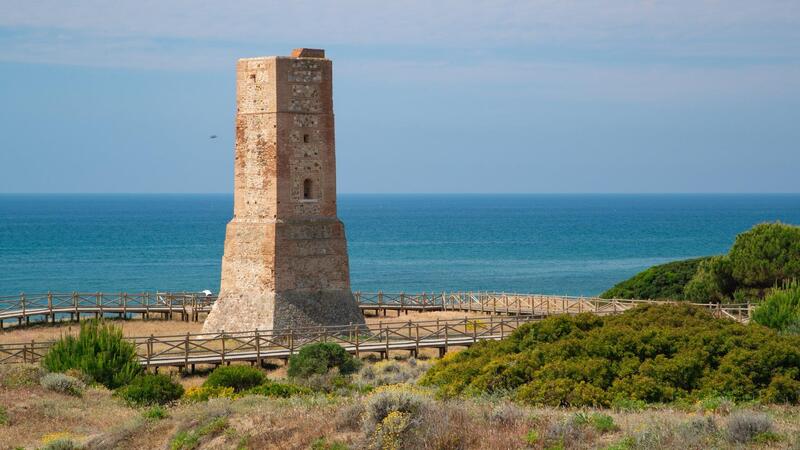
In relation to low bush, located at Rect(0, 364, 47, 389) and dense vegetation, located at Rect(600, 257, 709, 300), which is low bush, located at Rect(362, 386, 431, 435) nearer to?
low bush, located at Rect(0, 364, 47, 389)

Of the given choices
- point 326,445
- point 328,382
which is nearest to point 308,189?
point 328,382

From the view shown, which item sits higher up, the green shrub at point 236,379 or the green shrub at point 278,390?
the green shrub at point 278,390

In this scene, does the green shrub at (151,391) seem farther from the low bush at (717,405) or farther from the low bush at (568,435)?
the low bush at (717,405)

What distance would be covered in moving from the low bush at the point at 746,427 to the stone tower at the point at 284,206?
2197cm

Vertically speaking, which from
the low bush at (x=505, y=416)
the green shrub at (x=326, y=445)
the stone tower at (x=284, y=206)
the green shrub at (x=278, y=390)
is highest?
the stone tower at (x=284, y=206)

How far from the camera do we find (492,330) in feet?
119

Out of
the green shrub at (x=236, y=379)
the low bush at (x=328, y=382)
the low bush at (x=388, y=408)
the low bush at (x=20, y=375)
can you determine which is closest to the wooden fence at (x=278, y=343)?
the low bush at (x=328, y=382)

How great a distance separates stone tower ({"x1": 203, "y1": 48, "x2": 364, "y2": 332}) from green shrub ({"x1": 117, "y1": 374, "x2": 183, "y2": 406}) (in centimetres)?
1000

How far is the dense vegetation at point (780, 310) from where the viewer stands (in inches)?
1209

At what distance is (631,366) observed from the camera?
22.3 metres

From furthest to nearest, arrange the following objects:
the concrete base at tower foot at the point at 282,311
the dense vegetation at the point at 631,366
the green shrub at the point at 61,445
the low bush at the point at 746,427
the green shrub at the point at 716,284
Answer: the green shrub at the point at 716,284 → the concrete base at tower foot at the point at 282,311 → the dense vegetation at the point at 631,366 → the green shrub at the point at 61,445 → the low bush at the point at 746,427

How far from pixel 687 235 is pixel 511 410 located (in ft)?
431

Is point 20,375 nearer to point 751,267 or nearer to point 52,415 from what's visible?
point 52,415

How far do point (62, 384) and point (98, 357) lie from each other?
3070mm
